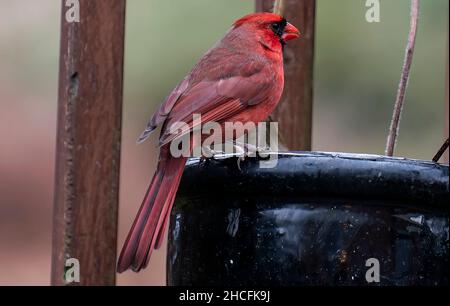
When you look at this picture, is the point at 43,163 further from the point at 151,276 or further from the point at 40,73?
the point at 151,276

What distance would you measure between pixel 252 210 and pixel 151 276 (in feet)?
11.2

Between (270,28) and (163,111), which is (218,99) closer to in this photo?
(163,111)

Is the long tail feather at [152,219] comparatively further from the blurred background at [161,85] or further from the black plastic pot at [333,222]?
the blurred background at [161,85]

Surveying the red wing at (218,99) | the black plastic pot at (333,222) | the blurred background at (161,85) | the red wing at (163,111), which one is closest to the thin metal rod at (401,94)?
the black plastic pot at (333,222)

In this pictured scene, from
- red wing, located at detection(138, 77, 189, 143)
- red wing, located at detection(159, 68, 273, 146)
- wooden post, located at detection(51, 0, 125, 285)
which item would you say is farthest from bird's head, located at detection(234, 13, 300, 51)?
wooden post, located at detection(51, 0, 125, 285)

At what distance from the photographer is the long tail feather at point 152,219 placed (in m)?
2.02

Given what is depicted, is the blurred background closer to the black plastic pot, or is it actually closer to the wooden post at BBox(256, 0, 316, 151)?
the wooden post at BBox(256, 0, 316, 151)

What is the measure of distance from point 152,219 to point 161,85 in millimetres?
3397

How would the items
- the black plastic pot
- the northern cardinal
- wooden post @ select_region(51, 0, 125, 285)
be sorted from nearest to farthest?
the black plastic pot, the northern cardinal, wooden post @ select_region(51, 0, 125, 285)

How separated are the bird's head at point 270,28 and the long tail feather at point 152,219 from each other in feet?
3.02

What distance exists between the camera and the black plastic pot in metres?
1.77

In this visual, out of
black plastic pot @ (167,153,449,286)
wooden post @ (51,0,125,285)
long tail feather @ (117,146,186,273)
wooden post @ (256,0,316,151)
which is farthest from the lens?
wooden post @ (256,0,316,151)

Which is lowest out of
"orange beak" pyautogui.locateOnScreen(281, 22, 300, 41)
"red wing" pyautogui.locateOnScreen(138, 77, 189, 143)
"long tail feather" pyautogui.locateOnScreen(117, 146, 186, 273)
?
"long tail feather" pyautogui.locateOnScreen(117, 146, 186, 273)
